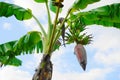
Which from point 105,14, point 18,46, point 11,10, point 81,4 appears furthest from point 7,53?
Result: point 105,14

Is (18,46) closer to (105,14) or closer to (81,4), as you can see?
(81,4)

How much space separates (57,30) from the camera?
19.7ft

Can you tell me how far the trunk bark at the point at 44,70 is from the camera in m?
5.35

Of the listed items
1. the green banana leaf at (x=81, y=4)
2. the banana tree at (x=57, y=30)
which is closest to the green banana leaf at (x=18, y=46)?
the banana tree at (x=57, y=30)

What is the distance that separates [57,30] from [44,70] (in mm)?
953

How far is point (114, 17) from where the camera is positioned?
239 inches

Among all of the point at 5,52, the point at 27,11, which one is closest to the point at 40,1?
the point at 27,11

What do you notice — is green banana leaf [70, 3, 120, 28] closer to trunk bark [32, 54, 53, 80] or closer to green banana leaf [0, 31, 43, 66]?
green banana leaf [0, 31, 43, 66]

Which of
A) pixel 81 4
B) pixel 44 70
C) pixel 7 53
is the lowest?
pixel 7 53

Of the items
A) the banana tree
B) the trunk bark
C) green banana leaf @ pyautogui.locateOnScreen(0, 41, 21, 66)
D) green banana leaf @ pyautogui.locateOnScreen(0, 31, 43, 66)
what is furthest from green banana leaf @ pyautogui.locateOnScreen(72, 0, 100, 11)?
green banana leaf @ pyautogui.locateOnScreen(0, 41, 21, 66)

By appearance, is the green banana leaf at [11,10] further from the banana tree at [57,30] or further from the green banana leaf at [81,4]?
the green banana leaf at [81,4]

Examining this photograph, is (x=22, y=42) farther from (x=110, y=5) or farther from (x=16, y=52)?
(x=110, y=5)

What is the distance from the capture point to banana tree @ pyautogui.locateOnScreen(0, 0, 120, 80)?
18.0 ft

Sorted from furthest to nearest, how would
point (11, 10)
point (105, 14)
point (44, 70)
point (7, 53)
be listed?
point (11, 10)
point (7, 53)
point (105, 14)
point (44, 70)
